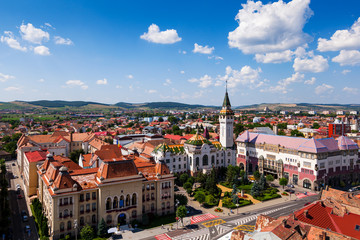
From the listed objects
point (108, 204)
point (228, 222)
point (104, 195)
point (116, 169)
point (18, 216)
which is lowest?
point (228, 222)

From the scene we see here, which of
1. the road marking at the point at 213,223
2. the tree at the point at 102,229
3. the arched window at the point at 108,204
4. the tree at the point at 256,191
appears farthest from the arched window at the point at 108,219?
the tree at the point at 256,191

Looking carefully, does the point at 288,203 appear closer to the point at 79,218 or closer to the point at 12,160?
the point at 79,218

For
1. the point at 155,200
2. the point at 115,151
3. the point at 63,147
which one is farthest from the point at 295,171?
the point at 63,147

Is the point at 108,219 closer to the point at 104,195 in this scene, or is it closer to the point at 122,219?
the point at 122,219

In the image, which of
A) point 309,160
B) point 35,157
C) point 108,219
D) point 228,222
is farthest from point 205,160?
point 35,157

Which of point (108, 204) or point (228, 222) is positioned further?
point (228, 222)
